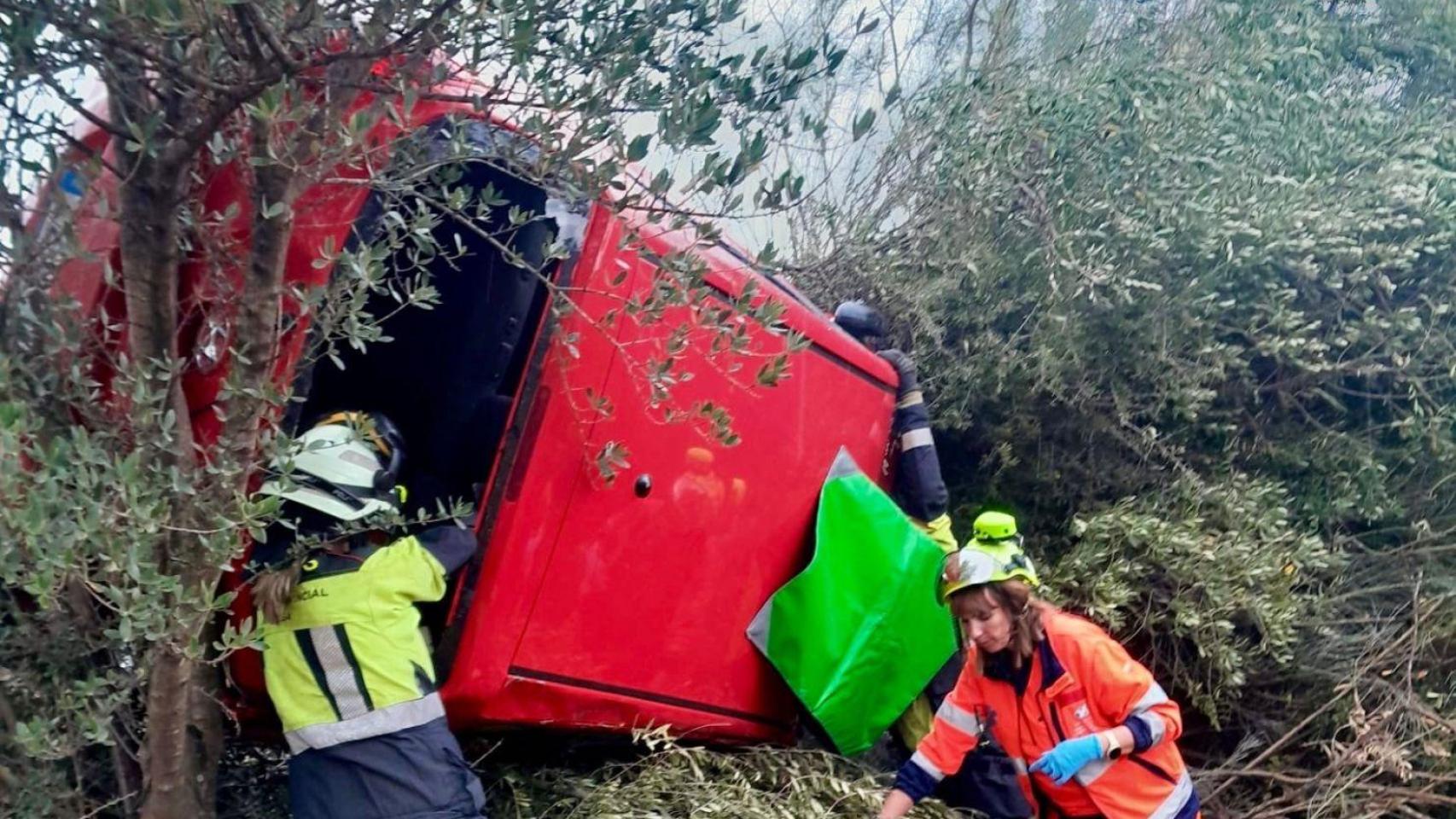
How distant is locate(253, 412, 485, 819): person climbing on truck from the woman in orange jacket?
1320 millimetres

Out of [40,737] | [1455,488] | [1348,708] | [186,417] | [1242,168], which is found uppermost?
[1242,168]

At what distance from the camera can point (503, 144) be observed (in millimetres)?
2191

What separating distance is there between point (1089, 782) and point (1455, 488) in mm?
2486

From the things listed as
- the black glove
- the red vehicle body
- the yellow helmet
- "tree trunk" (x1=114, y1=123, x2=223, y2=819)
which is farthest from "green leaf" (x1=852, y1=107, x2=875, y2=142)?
the black glove

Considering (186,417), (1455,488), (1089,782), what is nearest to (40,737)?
(186,417)

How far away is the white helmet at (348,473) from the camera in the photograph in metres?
2.45

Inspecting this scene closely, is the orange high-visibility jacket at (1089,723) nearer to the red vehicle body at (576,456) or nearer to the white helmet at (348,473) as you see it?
the red vehicle body at (576,456)

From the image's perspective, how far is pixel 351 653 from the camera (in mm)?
2463

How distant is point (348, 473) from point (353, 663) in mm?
434

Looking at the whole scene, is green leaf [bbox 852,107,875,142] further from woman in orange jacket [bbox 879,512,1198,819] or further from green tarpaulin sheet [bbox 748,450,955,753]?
green tarpaulin sheet [bbox 748,450,955,753]

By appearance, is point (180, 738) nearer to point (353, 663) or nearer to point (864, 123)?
point (353, 663)

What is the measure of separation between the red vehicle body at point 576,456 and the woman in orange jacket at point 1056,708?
0.64 metres

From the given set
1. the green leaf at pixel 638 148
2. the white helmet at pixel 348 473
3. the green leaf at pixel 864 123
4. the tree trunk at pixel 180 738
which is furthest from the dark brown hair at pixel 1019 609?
the tree trunk at pixel 180 738

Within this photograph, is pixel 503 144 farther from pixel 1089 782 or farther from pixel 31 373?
pixel 1089 782
